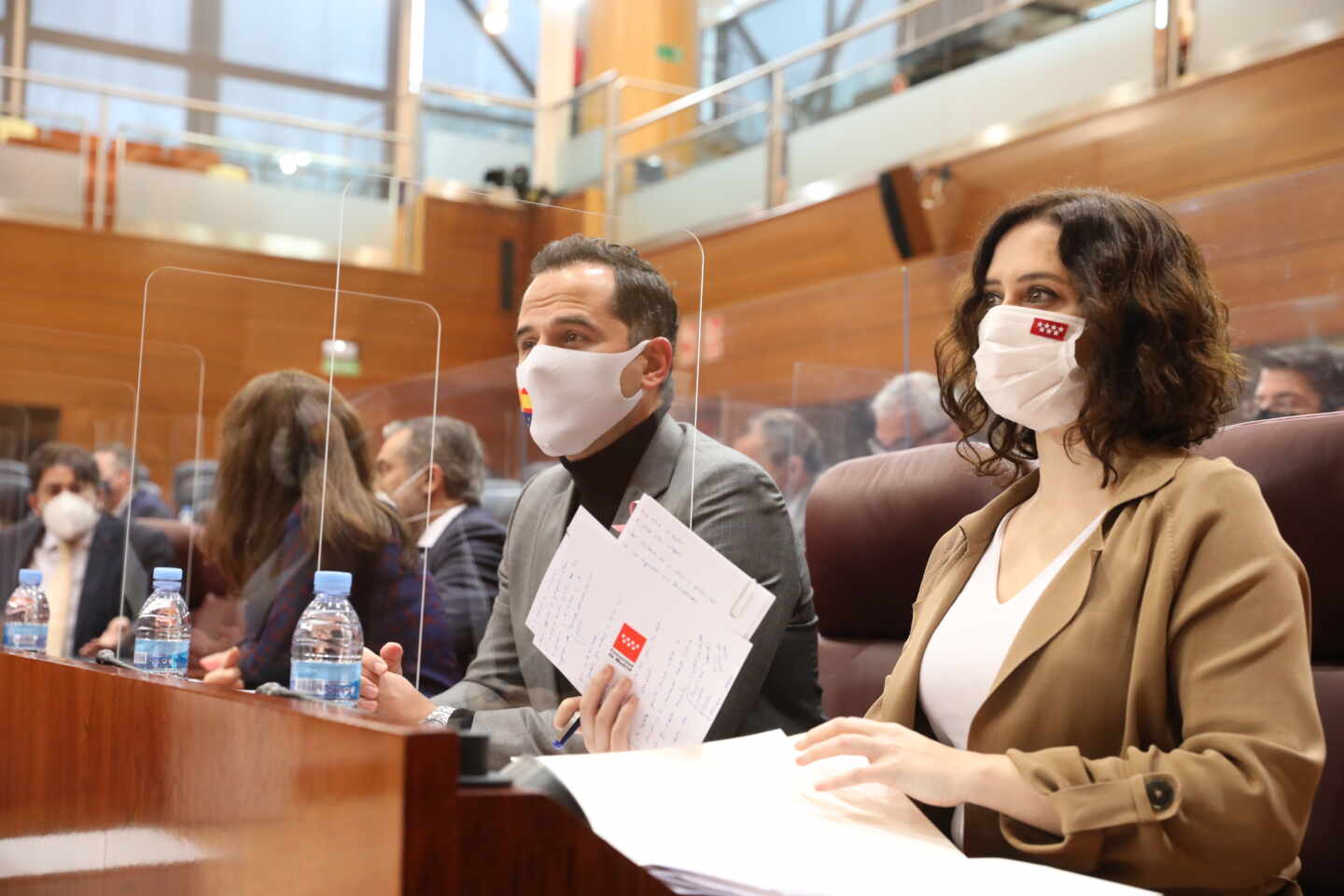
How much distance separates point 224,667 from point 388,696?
85cm

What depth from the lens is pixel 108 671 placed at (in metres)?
1.53

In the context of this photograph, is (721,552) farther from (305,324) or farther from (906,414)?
(906,414)

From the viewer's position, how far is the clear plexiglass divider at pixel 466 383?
1761 millimetres

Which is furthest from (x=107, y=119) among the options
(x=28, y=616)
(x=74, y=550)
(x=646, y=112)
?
(x=28, y=616)

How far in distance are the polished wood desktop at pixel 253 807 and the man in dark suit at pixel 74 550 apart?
197 cm

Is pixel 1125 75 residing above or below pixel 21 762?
above

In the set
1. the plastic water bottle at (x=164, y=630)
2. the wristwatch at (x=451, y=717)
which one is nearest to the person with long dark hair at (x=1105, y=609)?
the wristwatch at (x=451, y=717)

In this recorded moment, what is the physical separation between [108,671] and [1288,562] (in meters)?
1.20

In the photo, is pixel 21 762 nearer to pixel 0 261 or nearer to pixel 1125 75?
pixel 1125 75

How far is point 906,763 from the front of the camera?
1195 millimetres

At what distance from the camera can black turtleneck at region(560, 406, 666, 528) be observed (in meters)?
1.66

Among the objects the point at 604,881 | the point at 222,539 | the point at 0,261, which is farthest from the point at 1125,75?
the point at 0,261

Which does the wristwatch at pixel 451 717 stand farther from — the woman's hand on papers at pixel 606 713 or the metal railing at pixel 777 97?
the metal railing at pixel 777 97

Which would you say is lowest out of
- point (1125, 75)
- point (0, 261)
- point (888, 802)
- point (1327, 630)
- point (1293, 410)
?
point (888, 802)
